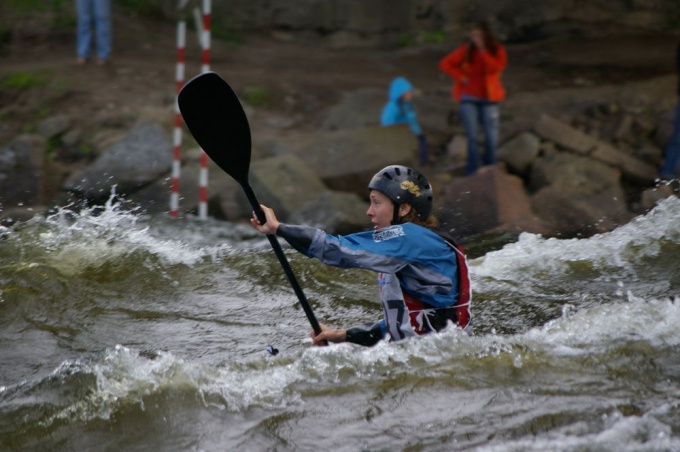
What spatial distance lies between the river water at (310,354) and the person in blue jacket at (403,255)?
163 mm

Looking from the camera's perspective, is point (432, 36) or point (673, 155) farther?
point (432, 36)

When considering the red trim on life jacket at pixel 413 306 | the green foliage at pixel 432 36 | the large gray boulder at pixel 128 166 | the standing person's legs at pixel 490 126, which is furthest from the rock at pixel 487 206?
the green foliage at pixel 432 36

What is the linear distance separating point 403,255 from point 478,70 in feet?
17.6

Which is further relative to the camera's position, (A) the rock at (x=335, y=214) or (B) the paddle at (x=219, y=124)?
(A) the rock at (x=335, y=214)

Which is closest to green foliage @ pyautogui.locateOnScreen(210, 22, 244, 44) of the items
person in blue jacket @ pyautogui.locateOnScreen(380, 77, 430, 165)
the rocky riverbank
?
the rocky riverbank

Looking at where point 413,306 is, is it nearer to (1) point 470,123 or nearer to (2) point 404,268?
(2) point 404,268

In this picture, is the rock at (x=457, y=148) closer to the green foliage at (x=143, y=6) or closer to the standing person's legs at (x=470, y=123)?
the standing person's legs at (x=470, y=123)

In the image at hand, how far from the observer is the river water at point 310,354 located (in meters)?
4.48

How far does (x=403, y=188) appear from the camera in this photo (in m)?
4.77

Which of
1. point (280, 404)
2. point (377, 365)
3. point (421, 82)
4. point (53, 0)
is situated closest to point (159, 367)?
point (280, 404)

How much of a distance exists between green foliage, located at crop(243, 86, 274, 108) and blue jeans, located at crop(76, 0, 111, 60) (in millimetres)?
1943

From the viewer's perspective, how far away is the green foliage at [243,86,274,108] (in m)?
12.3

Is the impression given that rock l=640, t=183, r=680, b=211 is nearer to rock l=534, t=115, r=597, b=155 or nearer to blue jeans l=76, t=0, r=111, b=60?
rock l=534, t=115, r=597, b=155

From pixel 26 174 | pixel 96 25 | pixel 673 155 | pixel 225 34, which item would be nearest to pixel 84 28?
pixel 96 25
